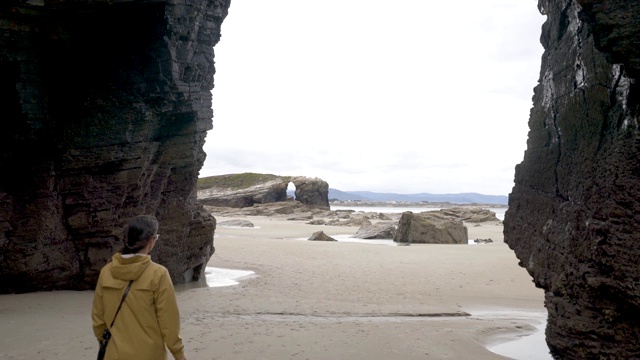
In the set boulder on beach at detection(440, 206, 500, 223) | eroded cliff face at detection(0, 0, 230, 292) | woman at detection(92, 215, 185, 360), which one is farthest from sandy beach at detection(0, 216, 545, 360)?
boulder on beach at detection(440, 206, 500, 223)

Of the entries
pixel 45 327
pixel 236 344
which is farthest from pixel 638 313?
pixel 45 327

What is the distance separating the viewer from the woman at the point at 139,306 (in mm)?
4668

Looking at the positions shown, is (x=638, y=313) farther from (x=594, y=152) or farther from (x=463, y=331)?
(x=463, y=331)

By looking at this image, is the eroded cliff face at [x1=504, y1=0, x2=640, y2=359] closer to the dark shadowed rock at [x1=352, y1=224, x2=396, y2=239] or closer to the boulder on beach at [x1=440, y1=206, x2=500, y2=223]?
the dark shadowed rock at [x1=352, y1=224, x2=396, y2=239]

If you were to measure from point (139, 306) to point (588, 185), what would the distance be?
217 inches

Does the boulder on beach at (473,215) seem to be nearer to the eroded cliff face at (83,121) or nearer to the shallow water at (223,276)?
the shallow water at (223,276)

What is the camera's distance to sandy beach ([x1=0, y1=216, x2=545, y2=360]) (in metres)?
8.52

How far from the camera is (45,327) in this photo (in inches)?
370

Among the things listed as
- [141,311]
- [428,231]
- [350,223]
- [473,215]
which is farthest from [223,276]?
[473,215]

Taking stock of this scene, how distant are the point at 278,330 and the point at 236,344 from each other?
1.23 metres

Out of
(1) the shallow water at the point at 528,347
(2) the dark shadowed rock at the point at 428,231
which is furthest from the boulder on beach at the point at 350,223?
(1) the shallow water at the point at 528,347

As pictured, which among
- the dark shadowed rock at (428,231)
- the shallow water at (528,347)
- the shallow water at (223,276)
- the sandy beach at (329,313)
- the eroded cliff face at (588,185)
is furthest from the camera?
the dark shadowed rock at (428,231)

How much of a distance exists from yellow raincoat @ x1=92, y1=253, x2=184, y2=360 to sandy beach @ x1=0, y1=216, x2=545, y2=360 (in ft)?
11.4

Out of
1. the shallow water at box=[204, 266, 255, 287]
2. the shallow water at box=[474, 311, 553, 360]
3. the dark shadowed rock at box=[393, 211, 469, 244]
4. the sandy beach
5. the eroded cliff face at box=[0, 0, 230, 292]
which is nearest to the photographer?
the sandy beach
